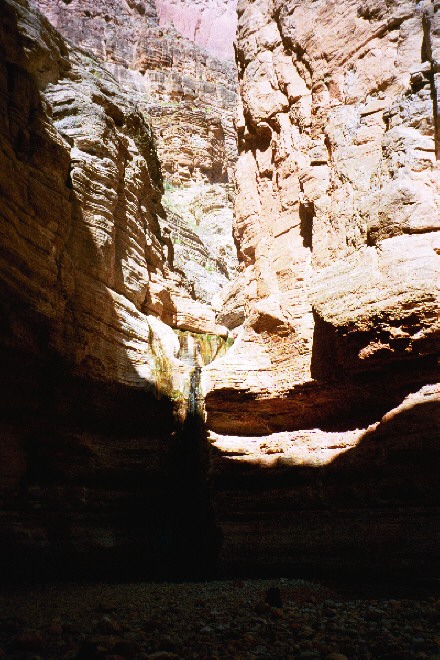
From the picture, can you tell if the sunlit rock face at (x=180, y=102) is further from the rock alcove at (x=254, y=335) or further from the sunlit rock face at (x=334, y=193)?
the rock alcove at (x=254, y=335)

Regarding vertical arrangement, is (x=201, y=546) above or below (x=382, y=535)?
below

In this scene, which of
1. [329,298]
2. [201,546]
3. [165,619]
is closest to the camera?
[165,619]

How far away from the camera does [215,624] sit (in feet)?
17.5

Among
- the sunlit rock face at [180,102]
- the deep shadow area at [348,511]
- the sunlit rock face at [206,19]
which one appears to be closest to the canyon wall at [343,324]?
the deep shadow area at [348,511]

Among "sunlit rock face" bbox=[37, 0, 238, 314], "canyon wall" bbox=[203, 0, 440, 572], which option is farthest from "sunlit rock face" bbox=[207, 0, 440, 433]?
"sunlit rock face" bbox=[37, 0, 238, 314]

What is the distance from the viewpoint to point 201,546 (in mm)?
10172

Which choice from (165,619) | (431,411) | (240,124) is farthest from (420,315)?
(240,124)

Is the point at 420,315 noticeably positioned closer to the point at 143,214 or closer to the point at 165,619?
the point at 165,619

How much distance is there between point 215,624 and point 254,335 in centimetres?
735

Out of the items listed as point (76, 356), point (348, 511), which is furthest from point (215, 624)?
point (76, 356)

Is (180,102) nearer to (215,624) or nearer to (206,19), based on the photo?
(206,19)

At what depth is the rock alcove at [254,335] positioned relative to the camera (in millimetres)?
7867

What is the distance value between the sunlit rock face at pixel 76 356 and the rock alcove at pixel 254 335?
44 mm

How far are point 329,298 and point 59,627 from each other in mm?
6853
